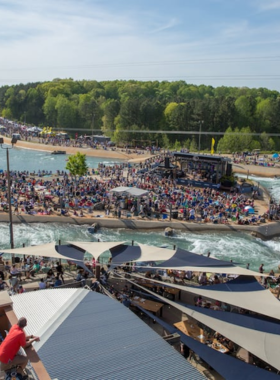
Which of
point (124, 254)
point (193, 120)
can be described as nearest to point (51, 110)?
point (193, 120)

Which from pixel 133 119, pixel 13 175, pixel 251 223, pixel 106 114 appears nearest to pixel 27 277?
pixel 251 223

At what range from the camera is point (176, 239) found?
27219 millimetres

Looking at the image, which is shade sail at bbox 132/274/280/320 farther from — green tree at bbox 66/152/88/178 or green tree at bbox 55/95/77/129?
green tree at bbox 55/95/77/129

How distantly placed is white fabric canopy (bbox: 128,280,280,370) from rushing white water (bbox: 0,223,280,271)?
13.3m

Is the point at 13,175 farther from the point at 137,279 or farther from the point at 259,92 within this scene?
the point at 259,92

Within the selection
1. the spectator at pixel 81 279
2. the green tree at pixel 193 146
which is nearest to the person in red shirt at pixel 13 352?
the spectator at pixel 81 279

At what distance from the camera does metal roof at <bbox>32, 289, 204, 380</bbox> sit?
24.7 ft

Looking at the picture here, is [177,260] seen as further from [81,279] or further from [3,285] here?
[3,285]

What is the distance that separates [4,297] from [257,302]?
758 cm

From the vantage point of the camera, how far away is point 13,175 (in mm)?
41875

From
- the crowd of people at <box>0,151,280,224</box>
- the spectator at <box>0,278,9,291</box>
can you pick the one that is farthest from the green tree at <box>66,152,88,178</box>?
the spectator at <box>0,278,9,291</box>

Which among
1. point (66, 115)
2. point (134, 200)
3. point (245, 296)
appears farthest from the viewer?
point (66, 115)

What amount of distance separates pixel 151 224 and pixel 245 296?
53.1 feet

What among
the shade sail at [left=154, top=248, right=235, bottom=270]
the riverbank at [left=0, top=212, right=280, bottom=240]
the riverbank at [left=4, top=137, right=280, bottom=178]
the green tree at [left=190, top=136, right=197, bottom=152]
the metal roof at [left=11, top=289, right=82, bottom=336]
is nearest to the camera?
the metal roof at [left=11, top=289, right=82, bottom=336]
